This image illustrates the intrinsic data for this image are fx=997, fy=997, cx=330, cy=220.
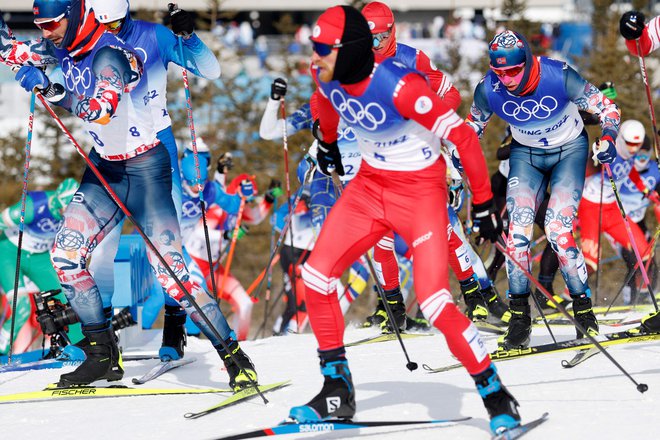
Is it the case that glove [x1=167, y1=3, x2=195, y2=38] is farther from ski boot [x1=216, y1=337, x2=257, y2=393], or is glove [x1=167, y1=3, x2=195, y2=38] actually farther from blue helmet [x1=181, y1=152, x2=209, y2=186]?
blue helmet [x1=181, y1=152, x2=209, y2=186]

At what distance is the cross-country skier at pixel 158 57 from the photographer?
20.2 ft

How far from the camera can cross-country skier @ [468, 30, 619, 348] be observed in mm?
6621

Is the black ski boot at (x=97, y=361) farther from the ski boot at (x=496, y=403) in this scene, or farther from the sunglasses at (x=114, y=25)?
the ski boot at (x=496, y=403)

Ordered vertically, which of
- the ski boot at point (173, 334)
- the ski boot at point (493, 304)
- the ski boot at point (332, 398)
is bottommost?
the ski boot at point (493, 304)

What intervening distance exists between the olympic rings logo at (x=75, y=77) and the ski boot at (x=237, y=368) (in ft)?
5.70

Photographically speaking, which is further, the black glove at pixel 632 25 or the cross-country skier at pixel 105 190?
the black glove at pixel 632 25

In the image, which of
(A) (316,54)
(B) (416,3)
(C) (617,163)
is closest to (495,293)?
(C) (617,163)

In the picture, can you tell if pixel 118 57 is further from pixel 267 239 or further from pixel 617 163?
pixel 267 239

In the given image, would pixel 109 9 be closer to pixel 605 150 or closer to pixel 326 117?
pixel 326 117

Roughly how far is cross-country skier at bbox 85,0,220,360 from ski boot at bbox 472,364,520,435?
249 centimetres

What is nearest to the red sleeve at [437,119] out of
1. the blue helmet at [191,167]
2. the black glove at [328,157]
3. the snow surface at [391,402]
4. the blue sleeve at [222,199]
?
the black glove at [328,157]

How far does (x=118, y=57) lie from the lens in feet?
18.7

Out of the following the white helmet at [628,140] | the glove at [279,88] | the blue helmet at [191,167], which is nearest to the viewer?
the glove at [279,88]

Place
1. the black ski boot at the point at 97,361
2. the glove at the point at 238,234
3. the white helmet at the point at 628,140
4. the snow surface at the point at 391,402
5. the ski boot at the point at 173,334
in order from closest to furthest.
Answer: the snow surface at the point at 391,402
the black ski boot at the point at 97,361
the ski boot at the point at 173,334
the white helmet at the point at 628,140
the glove at the point at 238,234
